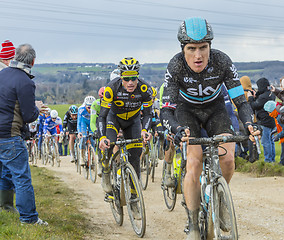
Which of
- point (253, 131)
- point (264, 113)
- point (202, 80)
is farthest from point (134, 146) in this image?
point (264, 113)

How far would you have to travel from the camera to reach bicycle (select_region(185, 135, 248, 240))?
4.20 metres

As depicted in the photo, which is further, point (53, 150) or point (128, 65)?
point (53, 150)

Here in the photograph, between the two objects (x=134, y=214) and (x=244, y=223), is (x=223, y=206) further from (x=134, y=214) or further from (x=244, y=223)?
(x=244, y=223)

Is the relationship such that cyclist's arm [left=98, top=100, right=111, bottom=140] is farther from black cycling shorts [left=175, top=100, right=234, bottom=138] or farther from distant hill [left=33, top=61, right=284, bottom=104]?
distant hill [left=33, top=61, right=284, bottom=104]

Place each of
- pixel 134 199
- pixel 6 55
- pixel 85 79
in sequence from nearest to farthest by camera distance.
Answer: pixel 134 199 → pixel 6 55 → pixel 85 79

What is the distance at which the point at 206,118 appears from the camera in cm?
549

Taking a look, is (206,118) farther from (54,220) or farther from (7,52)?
(7,52)

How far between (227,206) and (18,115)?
11.3 ft

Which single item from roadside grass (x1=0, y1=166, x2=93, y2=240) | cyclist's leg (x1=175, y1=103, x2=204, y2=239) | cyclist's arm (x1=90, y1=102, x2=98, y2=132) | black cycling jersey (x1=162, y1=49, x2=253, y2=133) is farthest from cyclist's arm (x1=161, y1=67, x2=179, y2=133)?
cyclist's arm (x1=90, y1=102, x2=98, y2=132)

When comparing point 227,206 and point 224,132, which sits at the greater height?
A: point 224,132

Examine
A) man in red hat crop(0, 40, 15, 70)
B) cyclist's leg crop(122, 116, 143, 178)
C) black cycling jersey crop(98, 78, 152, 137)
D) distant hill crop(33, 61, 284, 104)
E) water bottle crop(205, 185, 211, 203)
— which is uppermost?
distant hill crop(33, 61, 284, 104)

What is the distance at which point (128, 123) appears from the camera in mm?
8117

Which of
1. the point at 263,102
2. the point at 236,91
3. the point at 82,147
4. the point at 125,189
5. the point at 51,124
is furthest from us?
the point at 51,124

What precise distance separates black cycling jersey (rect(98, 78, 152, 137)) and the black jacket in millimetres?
5650
